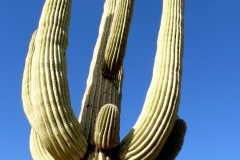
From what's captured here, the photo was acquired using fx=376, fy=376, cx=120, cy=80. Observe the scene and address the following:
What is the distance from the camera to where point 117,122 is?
3.55m

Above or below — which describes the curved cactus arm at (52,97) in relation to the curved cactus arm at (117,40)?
below

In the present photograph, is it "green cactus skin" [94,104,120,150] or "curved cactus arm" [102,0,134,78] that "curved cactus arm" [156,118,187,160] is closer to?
"green cactus skin" [94,104,120,150]

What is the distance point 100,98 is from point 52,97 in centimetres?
82

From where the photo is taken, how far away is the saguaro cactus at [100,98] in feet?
11.5

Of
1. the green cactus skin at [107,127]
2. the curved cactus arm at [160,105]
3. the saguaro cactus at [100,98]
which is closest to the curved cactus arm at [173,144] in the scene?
the saguaro cactus at [100,98]

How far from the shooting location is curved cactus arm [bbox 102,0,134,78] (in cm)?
425

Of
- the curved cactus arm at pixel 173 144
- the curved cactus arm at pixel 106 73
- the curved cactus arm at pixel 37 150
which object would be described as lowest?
the curved cactus arm at pixel 37 150

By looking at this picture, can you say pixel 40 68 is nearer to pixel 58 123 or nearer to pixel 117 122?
pixel 58 123

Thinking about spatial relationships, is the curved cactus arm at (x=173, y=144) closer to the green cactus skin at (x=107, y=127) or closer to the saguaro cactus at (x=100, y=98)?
the saguaro cactus at (x=100, y=98)

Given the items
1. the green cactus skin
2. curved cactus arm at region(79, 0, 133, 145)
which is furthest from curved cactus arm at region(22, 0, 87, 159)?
curved cactus arm at region(79, 0, 133, 145)

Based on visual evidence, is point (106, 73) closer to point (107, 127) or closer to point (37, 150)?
point (107, 127)

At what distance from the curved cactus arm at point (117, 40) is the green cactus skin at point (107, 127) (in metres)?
0.90

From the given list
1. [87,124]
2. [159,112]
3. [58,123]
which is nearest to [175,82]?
[159,112]

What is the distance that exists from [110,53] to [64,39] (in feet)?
2.07
